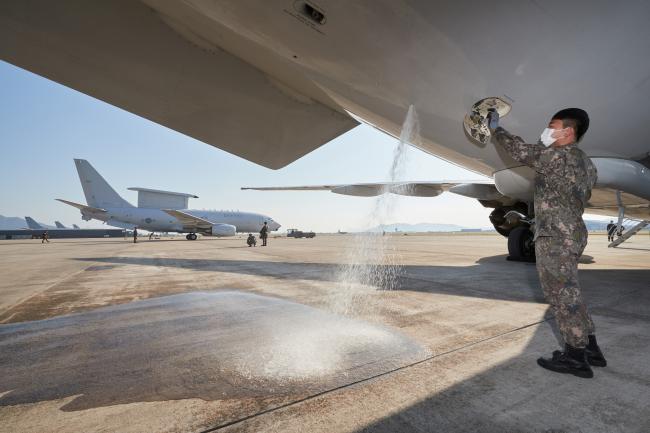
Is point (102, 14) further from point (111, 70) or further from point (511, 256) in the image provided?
point (511, 256)

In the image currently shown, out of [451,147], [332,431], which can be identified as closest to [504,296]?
[451,147]

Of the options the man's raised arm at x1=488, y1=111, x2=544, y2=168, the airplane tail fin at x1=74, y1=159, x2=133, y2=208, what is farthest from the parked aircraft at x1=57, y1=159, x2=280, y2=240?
the man's raised arm at x1=488, y1=111, x2=544, y2=168

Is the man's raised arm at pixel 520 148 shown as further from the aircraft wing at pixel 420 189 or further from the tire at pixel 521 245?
the tire at pixel 521 245

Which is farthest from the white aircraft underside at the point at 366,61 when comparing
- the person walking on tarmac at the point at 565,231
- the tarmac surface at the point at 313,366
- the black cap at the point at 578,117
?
the tarmac surface at the point at 313,366

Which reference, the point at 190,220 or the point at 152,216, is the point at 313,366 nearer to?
the point at 190,220

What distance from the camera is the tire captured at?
7.94 m

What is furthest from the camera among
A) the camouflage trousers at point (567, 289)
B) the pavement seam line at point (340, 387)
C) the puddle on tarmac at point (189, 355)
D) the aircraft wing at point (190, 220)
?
the aircraft wing at point (190, 220)

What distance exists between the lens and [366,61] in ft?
9.32

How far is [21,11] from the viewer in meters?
2.85

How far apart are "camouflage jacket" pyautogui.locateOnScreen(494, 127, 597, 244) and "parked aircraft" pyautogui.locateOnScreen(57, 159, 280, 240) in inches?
1204

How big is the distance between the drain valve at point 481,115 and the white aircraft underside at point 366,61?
0.08 meters

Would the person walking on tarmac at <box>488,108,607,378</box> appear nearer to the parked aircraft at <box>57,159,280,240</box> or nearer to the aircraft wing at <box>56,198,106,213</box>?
the parked aircraft at <box>57,159,280,240</box>

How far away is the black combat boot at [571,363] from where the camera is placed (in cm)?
176

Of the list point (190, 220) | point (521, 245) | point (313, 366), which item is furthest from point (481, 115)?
point (190, 220)
